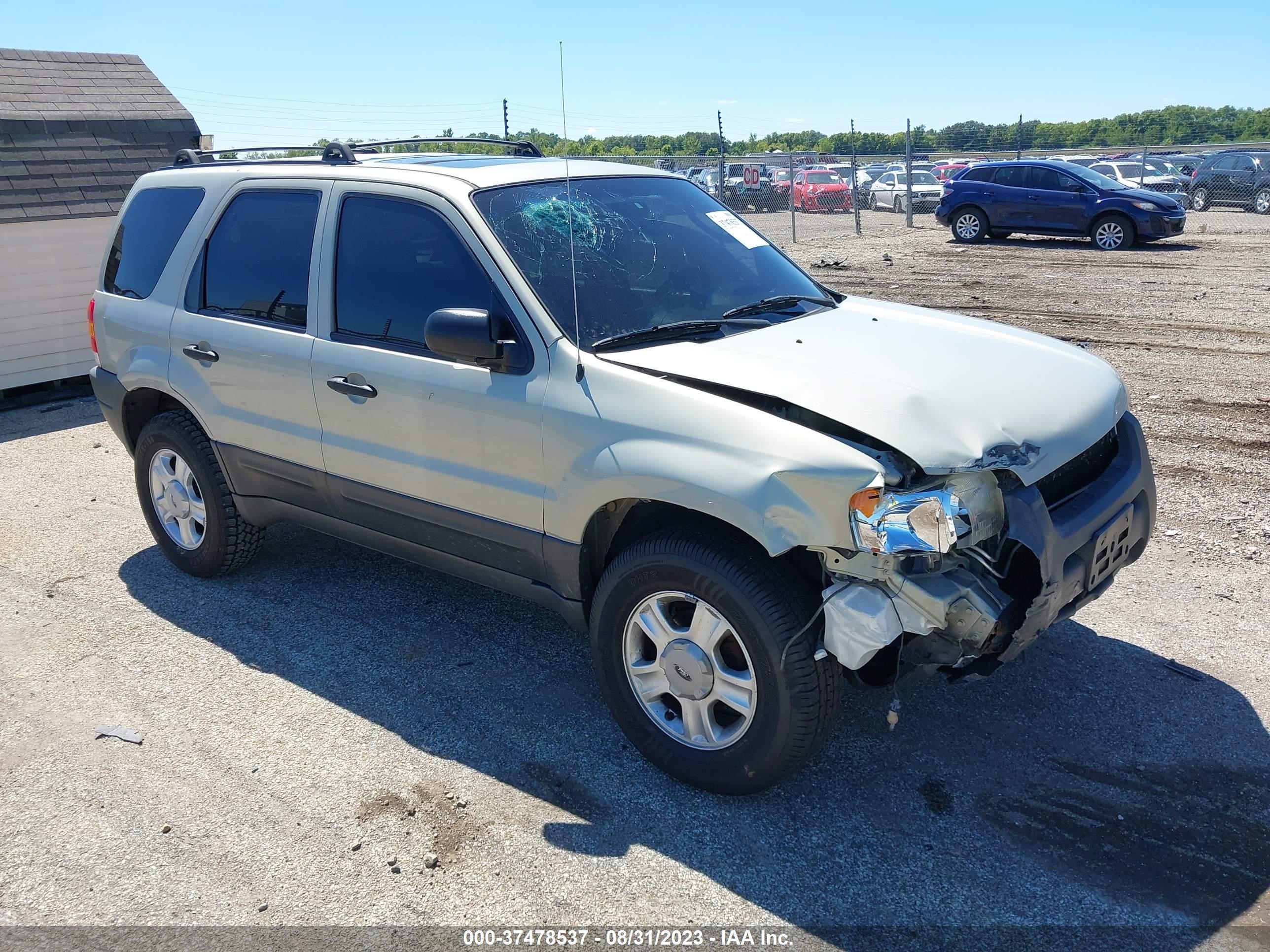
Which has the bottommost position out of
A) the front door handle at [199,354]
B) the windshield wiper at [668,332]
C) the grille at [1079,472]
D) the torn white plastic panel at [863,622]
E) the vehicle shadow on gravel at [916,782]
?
the vehicle shadow on gravel at [916,782]

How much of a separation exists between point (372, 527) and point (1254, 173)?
26.5 meters

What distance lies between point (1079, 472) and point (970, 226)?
18.2 meters

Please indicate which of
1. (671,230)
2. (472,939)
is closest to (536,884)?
(472,939)

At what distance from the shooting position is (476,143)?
5797 millimetres

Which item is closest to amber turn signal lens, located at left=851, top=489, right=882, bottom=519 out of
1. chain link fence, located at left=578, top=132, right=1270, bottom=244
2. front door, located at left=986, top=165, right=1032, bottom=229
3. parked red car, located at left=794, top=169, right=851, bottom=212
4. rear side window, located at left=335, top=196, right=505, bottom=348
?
rear side window, located at left=335, top=196, right=505, bottom=348

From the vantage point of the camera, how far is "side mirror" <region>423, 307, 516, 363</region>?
361 centimetres

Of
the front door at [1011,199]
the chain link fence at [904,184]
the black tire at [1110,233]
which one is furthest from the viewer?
the chain link fence at [904,184]

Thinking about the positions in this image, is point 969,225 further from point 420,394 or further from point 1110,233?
point 420,394

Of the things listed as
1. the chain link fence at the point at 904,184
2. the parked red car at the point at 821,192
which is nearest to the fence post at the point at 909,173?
the chain link fence at the point at 904,184

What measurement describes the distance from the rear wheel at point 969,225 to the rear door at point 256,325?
1793cm

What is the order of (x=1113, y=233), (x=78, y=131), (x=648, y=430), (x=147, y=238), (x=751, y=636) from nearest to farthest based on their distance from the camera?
1. (x=751, y=636)
2. (x=648, y=430)
3. (x=147, y=238)
4. (x=78, y=131)
5. (x=1113, y=233)

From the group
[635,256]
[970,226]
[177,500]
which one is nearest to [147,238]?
[177,500]

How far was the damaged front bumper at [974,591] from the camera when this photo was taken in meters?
3.04

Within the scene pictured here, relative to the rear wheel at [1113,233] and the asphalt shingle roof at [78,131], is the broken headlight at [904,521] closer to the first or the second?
the asphalt shingle roof at [78,131]
